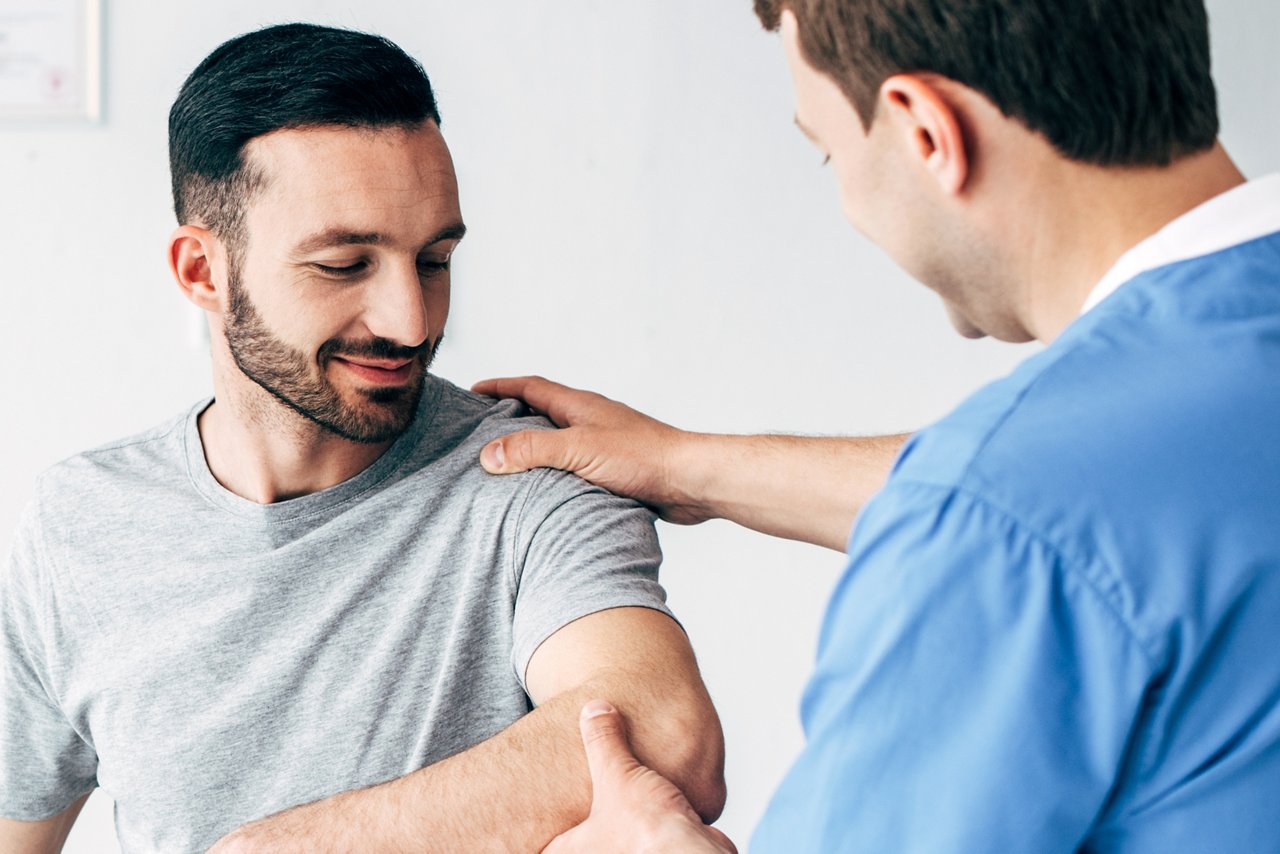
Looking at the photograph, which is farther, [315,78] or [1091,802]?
[315,78]

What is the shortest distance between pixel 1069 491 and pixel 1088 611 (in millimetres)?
68

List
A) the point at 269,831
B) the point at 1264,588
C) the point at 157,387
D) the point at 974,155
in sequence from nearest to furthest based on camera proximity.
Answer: the point at 1264,588 → the point at 974,155 → the point at 269,831 → the point at 157,387

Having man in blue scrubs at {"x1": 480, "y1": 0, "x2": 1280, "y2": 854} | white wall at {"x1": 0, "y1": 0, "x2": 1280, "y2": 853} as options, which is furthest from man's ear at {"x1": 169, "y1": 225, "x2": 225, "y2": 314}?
white wall at {"x1": 0, "y1": 0, "x2": 1280, "y2": 853}

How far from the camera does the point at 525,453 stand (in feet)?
4.70

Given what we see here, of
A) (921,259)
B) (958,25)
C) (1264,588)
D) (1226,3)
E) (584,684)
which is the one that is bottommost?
(584,684)

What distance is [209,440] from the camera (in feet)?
5.14

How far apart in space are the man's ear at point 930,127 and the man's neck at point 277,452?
0.85 metres

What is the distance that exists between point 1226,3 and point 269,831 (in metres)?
2.64

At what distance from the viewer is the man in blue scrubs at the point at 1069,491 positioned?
2.21 feet

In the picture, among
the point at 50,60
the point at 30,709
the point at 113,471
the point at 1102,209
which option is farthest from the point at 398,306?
the point at 50,60

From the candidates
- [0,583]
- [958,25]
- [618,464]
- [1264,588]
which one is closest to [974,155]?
[958,25]

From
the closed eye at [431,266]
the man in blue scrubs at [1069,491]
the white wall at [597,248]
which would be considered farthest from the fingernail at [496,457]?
the white wall at [597,248]

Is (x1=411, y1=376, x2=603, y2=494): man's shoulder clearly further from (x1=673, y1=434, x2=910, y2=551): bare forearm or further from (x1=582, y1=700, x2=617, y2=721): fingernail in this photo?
(x1=582, y1=700, x2=617, y2=721): fingernail

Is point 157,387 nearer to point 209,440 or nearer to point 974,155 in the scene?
point 209,440
